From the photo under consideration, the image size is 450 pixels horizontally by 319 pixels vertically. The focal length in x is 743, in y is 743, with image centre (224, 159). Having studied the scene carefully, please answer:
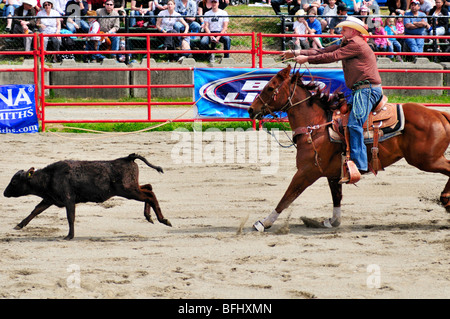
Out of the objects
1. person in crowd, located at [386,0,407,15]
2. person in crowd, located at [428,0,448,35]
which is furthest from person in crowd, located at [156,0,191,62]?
person in crowd, located at [386,0,407,15]

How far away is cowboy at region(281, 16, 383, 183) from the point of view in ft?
25.2

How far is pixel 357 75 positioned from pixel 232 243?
220 centimetres

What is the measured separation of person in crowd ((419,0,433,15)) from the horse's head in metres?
13.0

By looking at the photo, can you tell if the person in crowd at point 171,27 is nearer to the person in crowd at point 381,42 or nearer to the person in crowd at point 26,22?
the person in crowd at point 26,22

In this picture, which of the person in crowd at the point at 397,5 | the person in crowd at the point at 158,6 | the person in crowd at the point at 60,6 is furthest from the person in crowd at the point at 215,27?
the person in crowd at the point at 397,5

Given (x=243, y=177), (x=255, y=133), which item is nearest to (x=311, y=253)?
(x=243, y=177)

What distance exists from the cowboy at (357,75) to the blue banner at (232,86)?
232 inches

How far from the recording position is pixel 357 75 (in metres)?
7.81

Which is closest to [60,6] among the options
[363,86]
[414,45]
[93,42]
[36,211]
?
[93,42]

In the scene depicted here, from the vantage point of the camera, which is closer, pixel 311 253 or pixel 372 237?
pixel 311 253

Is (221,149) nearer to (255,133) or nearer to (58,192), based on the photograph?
(255,133)

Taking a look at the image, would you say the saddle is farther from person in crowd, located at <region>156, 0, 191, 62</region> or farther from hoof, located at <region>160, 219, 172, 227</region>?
person in crowd, located at <region>156, 0, 191, 62</region>

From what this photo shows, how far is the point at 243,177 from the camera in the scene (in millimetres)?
10672

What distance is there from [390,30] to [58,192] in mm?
12625
